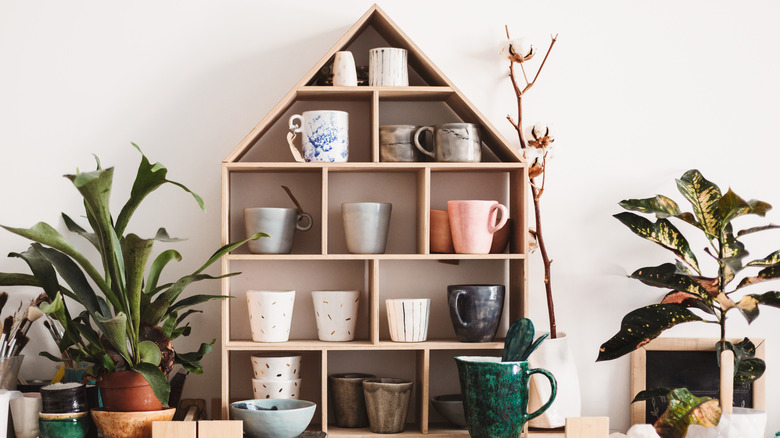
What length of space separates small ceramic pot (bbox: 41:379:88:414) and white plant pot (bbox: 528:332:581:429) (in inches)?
40.4

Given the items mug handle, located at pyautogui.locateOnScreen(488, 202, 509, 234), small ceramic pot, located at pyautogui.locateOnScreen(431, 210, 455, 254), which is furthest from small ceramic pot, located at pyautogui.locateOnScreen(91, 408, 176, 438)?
mug handle, located at pyautogui.locateOnScreen(488, 202, 509, 234)

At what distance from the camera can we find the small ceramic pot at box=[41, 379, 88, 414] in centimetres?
160

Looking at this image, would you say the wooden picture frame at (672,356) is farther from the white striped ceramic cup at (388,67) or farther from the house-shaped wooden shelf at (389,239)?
the white striped ceramic cup at (388,67)

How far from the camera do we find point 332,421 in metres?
1.92

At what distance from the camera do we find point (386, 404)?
1.76 m

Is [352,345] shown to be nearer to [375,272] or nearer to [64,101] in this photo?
[375,272]

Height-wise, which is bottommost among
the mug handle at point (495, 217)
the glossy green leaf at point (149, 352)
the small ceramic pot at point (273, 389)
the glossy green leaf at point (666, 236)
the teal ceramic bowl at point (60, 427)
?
the teal ceramic bowl at point (60, 427)

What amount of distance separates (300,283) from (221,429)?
51cm

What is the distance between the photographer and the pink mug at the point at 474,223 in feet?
5.91

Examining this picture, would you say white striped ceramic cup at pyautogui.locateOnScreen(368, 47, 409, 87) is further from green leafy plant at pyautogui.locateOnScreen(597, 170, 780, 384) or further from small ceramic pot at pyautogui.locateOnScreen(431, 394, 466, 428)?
small ceramic pot at pyautogui.locateOnScreen(431, 394, 466, 428)

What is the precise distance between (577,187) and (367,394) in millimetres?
790

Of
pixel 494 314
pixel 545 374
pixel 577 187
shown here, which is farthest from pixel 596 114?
pixel 545 374

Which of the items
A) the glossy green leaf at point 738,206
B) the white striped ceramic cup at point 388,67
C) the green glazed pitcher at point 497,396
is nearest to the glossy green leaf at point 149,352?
the green glazed pitcher at point 497,396

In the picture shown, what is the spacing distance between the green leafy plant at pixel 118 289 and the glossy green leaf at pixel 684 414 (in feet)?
3.28
